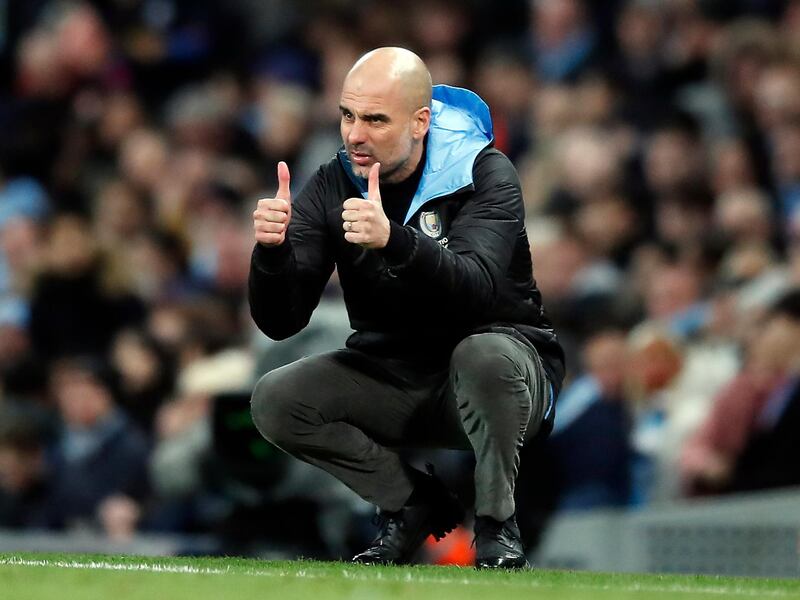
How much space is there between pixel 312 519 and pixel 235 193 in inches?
145

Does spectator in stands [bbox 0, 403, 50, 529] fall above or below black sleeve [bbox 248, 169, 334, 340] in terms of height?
below

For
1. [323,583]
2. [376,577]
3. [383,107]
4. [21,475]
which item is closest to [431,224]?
[383,107]

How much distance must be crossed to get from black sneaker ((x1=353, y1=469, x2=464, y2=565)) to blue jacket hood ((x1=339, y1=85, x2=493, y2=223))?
759mm

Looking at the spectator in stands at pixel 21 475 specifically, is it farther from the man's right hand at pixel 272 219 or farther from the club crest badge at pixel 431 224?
the man's right hand at pixel 272 219

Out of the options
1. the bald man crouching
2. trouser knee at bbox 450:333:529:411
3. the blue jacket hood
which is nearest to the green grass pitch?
the bald man crouching

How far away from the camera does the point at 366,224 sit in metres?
3.99

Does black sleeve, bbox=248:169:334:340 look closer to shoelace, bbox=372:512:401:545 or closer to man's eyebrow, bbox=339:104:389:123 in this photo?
man's eyebrow, bbox=339:104:389:123

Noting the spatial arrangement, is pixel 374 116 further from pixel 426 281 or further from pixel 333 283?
pixel 333 283

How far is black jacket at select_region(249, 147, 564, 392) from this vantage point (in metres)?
4.23

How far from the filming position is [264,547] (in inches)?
246

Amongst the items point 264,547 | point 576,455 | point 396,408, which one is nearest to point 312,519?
point 264,547

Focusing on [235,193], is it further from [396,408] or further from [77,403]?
[396,408]

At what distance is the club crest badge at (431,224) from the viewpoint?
443 centimetres

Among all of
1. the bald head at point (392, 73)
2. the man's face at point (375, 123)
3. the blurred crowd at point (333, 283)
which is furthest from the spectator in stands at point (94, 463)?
the bald head at point (392, 73)
